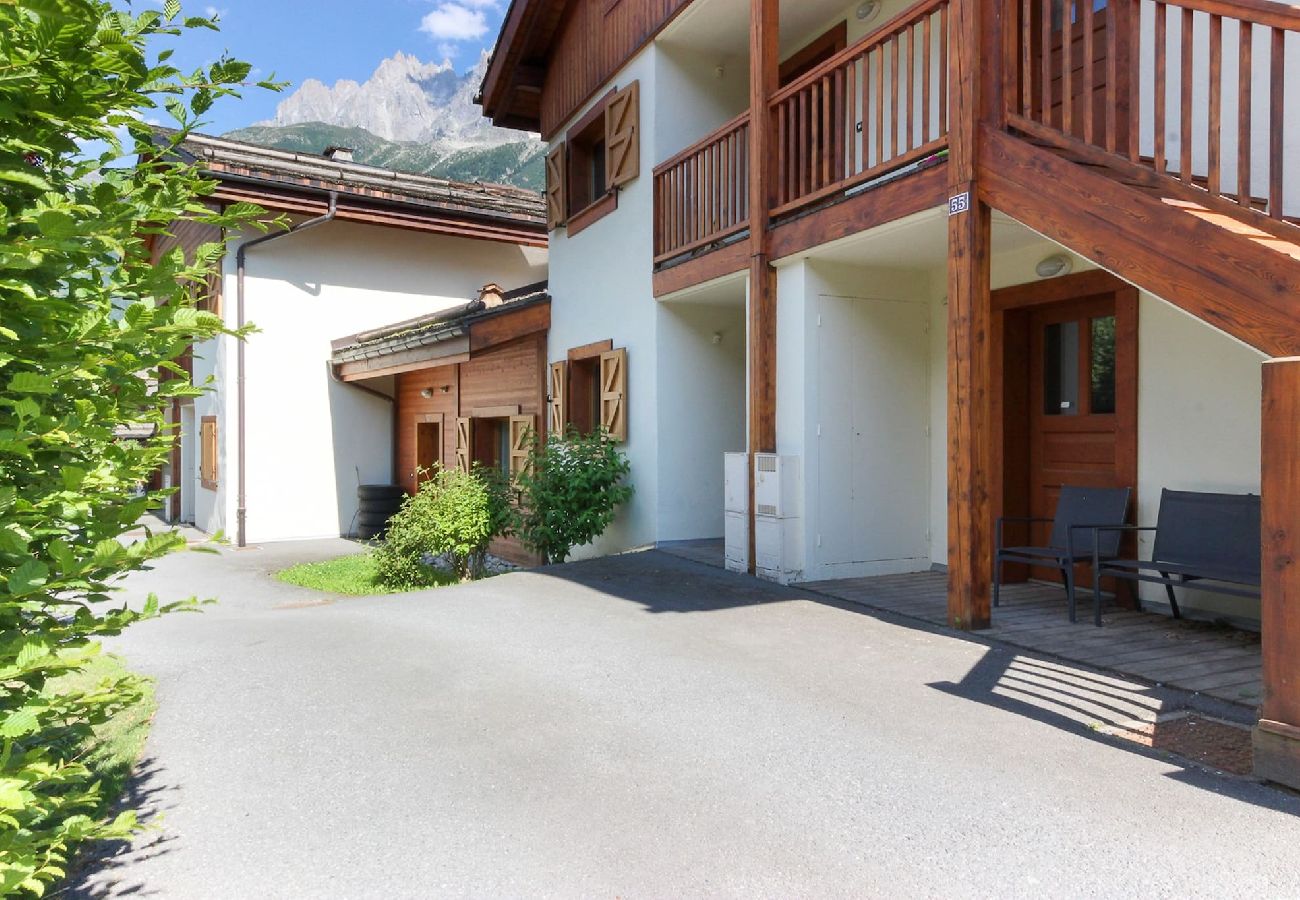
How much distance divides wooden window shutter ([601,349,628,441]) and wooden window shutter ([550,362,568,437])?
85cm

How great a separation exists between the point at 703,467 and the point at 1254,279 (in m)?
6.40

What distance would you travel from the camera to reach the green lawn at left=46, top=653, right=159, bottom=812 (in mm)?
3350

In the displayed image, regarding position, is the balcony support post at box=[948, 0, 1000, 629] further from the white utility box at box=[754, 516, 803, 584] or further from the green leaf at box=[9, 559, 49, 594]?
the green leaf at box=[9, 559, 49, 594]

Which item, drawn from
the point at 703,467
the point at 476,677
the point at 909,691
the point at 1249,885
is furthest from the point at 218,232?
the point at 1249,885

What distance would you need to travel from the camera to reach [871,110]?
8.03 m

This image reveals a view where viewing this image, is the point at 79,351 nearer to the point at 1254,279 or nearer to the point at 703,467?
the point at 1254,279

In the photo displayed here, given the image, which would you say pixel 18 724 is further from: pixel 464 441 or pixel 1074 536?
pixel 464 441

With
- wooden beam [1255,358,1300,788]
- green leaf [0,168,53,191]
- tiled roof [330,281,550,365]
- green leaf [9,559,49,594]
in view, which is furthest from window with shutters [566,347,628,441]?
green leaf [9,559,49,594]

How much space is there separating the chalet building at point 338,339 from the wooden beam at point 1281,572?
9702 mm

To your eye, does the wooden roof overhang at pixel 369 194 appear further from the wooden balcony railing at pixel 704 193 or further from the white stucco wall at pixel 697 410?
the white stucco wall at pixel 697 410

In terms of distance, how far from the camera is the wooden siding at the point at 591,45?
31.2 ft

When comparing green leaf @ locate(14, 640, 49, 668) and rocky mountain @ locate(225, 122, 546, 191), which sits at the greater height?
rocky mountain @ locate(225, 122, 546, 191)

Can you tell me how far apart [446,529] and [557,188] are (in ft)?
16.3

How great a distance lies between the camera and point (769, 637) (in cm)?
539
